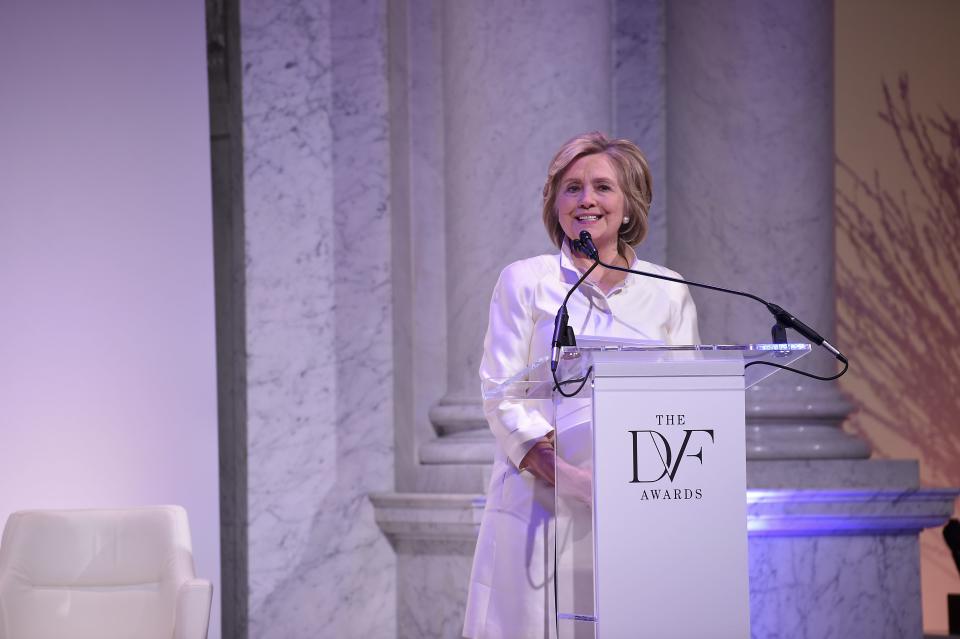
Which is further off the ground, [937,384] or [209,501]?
[937,384]

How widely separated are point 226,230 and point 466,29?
4.36ft

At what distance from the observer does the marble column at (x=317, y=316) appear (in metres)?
4.68

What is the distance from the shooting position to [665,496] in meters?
1.99

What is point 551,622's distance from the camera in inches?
89.4

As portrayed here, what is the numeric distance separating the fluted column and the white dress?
177cm

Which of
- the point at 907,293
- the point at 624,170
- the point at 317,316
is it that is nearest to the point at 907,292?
the point at 907,293

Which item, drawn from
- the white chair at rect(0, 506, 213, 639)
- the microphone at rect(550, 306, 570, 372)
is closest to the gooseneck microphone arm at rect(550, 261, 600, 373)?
the microphone at rect(550, 306, 570, 372)

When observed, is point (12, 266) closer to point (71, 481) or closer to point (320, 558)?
point (71, 481)

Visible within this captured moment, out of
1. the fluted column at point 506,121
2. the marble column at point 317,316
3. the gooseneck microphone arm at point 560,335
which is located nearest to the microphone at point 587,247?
the gooseneck microphone arm at point 560,335

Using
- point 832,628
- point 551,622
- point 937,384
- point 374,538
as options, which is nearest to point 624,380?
point 551,622

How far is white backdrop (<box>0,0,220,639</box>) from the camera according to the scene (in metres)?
4.42

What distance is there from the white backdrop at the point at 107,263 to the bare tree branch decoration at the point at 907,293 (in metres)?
3.06

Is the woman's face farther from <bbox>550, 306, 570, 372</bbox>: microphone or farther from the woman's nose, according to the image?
<bbox>550, 306, 570, 372</bbox>: microphone

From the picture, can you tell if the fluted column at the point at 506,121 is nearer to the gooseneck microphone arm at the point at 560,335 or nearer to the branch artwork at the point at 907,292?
the branch artwork at the point at 907,292
